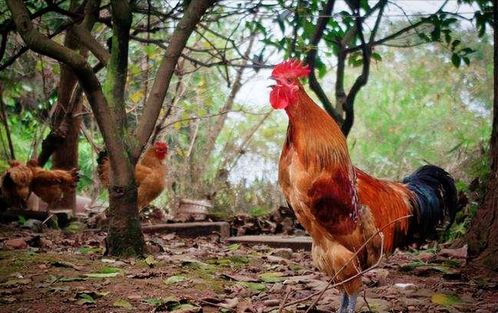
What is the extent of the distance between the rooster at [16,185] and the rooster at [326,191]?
5.36m

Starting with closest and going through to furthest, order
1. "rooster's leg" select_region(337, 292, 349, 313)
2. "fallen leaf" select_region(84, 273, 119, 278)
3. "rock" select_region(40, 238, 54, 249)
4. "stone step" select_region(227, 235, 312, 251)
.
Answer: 1. "rooster's leg" select_region(337, 292, 349, 313)
2. "fallen leaf" select_region(84, 273, 119, 278)
3. "rock" select_region(40, 238, 54, 249)
4. "stone step" select_region(227, 235, 312, 251)

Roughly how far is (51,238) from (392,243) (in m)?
3.79

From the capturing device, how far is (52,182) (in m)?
7.66

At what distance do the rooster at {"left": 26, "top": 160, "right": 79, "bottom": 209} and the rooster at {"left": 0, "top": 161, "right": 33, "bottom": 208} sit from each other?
0.37ft

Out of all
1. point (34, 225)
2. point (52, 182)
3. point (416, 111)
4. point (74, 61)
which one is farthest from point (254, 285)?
point (416, 111)

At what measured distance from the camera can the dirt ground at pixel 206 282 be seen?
3230 millimetres

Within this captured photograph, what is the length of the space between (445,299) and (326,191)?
113cm

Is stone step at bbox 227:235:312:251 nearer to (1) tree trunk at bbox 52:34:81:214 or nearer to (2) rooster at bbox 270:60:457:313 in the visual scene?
(2) rooster at bbox 270:60:457:313

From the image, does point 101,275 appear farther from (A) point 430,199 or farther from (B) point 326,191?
(A) point 430,199

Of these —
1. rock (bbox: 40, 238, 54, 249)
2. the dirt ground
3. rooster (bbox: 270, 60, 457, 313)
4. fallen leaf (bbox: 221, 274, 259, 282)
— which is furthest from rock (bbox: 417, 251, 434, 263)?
rock (bbox: 40, 238, 54, 249)

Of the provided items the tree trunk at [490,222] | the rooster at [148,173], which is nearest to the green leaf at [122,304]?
the tree trunk at [490,222]

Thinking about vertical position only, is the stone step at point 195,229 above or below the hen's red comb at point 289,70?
below

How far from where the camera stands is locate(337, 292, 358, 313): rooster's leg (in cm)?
315

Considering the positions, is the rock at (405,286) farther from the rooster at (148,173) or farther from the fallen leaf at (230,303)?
the rooster at (148,173)
